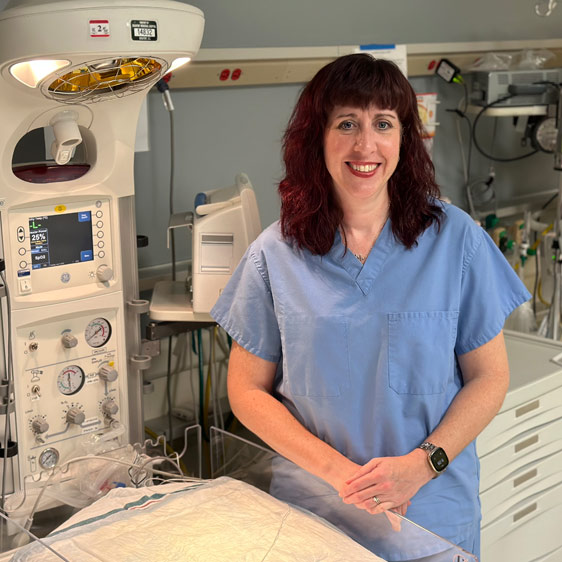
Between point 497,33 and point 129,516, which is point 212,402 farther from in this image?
point 497,33

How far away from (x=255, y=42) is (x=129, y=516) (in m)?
1.70

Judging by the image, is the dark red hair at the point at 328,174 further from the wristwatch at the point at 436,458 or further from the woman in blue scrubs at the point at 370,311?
the wristwatch at the point at 436,458

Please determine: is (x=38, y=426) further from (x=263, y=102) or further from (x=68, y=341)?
(x=263, y=102)

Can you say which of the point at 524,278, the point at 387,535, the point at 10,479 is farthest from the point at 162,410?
the point at 524,278

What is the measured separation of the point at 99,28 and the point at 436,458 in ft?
3.42

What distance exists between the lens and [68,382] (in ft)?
6.32

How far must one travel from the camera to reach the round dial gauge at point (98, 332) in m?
1.95

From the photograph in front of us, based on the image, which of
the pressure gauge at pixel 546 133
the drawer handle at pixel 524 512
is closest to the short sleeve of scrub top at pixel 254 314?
the drawer handle at pixel 524 512

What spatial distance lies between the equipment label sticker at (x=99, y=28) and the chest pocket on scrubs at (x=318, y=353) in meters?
0.66

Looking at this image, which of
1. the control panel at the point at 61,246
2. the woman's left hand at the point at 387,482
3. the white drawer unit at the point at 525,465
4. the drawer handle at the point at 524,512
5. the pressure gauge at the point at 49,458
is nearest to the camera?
the woman's left hand at the point at 387,482

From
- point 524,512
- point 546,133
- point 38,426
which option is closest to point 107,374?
point 38,426

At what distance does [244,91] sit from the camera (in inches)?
111

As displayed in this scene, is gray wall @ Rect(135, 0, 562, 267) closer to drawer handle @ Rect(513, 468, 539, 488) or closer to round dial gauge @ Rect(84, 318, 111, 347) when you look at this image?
round dial gauge @ Rect(84, 318, 111, 347)

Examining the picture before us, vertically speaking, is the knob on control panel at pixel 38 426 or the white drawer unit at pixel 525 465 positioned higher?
the knob on control panel at pixel 38 426
